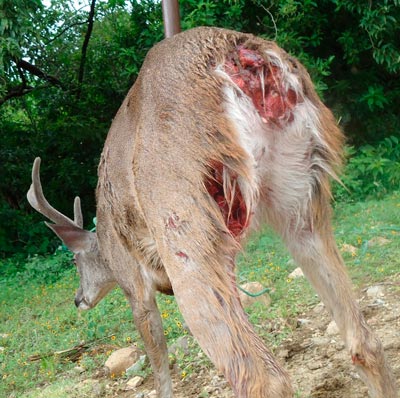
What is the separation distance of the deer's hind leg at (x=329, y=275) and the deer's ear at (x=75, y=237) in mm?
2100

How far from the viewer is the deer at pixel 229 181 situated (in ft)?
10.2

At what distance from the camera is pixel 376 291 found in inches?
223

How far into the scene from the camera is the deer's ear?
550 centimetres

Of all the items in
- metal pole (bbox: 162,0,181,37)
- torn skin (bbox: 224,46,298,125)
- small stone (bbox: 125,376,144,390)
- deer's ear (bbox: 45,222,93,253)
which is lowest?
small stone (bbox: 125,376,144,390)

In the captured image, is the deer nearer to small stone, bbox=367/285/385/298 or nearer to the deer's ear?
the deer's ear

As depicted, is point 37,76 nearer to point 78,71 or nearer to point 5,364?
point 78,71

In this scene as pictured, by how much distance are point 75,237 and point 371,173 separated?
234 inches

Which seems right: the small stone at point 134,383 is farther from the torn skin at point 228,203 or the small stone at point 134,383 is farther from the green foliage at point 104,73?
the green foliage at point 104,73

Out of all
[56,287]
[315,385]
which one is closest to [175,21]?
[315,385]

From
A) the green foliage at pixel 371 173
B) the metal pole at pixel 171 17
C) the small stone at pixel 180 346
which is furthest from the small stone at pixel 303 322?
the green foliage at pixel 371 173

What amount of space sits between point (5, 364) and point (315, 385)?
9.77ft

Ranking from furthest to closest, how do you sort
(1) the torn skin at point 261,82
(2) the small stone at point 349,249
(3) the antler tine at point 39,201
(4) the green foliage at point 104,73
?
1. (4) the green foliage at point 104,73
2. (2) the small stone at point 349,249
3. (3) the antler tine at point 39,201
4. (1) the torn skin at point 261,82

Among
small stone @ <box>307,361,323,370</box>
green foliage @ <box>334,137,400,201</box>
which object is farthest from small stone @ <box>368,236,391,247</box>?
green foliage @ <box>334,137,400,201</box>

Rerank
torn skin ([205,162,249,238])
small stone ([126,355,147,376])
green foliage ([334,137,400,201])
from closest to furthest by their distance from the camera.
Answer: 1. torn skin ([205,162,249,238])
2. small stone ([126,355,147,376])
3. green foliage ([334,137,400,201])
